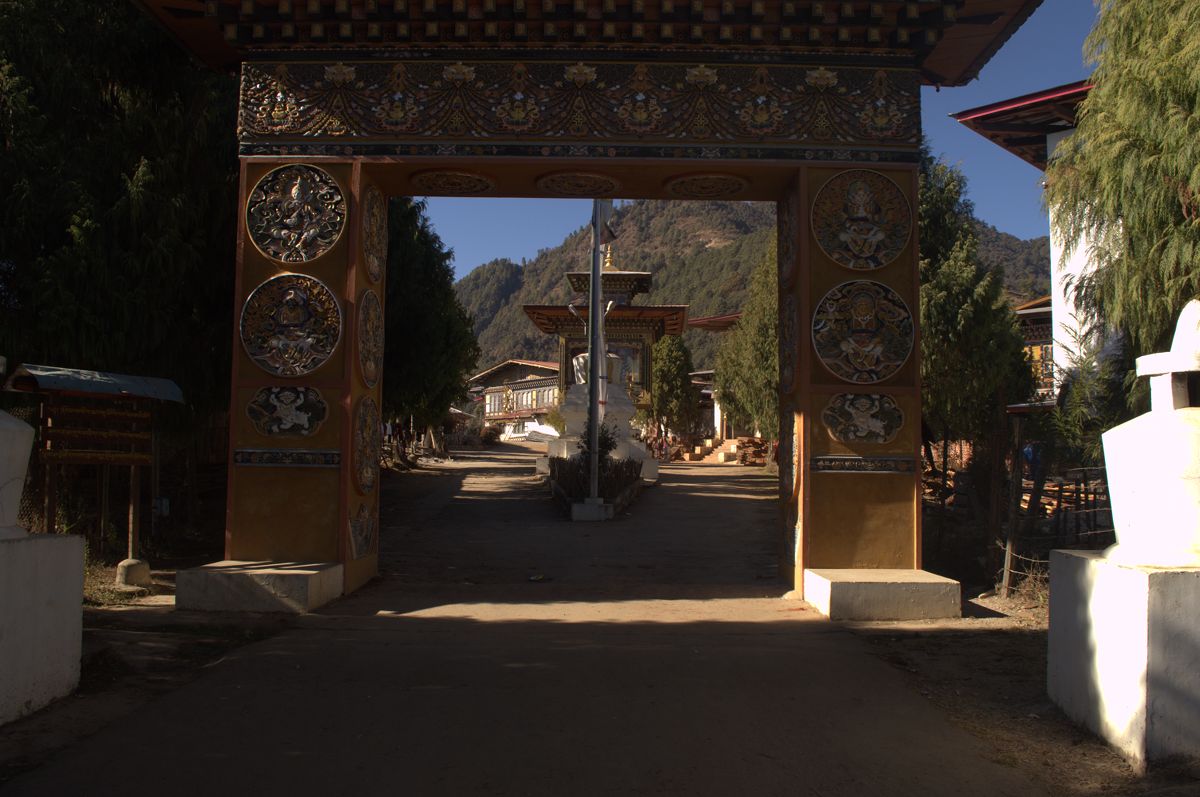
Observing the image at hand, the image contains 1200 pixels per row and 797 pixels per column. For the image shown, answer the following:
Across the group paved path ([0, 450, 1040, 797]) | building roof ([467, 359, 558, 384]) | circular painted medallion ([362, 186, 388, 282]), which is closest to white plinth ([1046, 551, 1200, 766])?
paved path ([0, 450, 1040, 797])

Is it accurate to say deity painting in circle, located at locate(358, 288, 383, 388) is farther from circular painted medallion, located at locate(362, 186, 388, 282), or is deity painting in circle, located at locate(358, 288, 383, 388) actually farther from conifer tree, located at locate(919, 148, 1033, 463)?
conifer tree, located at locate(919, 148, 1033, 463)

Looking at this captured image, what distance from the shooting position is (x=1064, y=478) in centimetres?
1125

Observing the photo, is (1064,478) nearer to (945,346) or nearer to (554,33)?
(945,346)

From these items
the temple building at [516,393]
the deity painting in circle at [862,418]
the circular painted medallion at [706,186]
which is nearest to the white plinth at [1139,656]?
the deity painting in circle at [862,418]

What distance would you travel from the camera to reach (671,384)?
44.0 meters

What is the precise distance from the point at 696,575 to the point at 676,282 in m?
118

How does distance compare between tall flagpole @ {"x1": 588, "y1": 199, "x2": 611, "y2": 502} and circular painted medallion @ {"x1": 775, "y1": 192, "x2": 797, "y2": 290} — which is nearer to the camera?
circular painted medallion @ {"x1": 775, "y1": 192, "x2": 797, "y2": 290}

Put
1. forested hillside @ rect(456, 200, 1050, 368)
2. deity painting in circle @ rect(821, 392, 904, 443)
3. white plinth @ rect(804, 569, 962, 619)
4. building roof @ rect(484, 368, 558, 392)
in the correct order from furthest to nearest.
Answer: forested hillside @ rect(456, 200, 1050, 368), building roof @ rect(484, 368, 558, 392), deity painting in circle @ rect(821, 392, 904, 443), white plinth @ rect(804, 569, 962, 619)

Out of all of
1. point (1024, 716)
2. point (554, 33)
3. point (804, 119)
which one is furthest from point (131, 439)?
point (1024, 716)

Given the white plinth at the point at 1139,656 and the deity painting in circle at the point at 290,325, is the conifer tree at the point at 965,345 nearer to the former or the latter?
the deity painting in circle at the point at 290,325

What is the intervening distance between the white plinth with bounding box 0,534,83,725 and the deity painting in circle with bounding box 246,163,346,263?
13.4ft

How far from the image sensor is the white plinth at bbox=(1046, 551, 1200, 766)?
4.02 m

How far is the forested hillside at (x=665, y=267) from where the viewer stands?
107 meters

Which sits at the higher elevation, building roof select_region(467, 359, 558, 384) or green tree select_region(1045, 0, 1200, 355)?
building roof select_region(467, 359, 558, 384)
